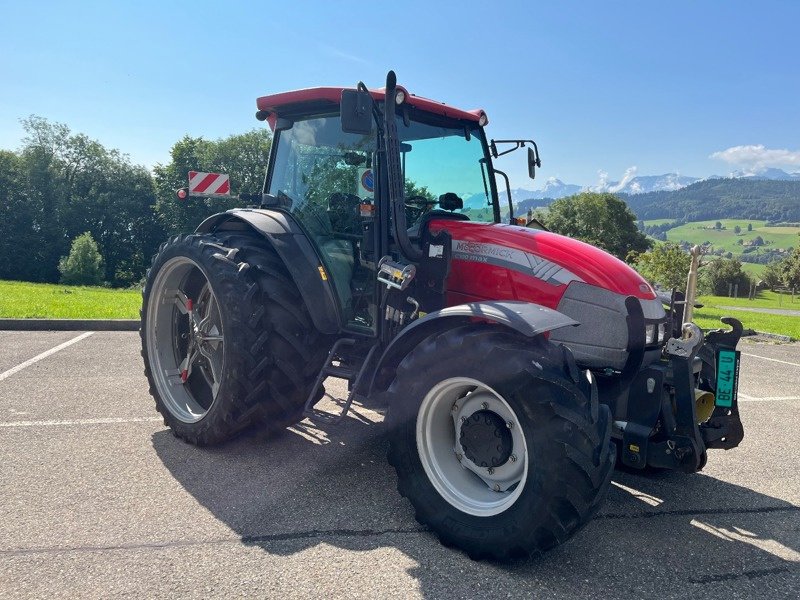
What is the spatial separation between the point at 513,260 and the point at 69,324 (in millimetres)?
8152

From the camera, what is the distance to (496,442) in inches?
116

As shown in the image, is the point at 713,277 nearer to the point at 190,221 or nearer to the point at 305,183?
the point at 190,221

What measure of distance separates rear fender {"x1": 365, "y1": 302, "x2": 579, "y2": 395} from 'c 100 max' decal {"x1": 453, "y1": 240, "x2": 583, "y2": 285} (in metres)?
0.27

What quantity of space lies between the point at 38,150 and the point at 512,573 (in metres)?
57.9

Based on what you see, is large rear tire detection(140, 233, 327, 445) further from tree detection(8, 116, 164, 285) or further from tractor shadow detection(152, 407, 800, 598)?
tree detection(8, 116, 164, 285)

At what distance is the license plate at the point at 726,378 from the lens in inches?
136

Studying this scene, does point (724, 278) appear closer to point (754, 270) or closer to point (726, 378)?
point (754, 270)

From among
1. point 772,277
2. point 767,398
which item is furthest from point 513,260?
point 772,277

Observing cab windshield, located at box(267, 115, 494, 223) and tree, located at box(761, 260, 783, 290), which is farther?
tree, located at box(761, 260, 783, 290)

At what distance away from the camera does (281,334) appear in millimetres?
3928

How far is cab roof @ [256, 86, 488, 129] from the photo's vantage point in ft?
13.3

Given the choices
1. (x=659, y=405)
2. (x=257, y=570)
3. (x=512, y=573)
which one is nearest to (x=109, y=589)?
(x=257, y=570)

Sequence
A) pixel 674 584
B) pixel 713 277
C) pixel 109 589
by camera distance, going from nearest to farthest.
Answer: pixel 109 589
pixel 674 584
pixel 713 277

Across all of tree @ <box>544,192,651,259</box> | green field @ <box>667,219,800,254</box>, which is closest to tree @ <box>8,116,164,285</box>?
tree @ <box>544,192,651,259</box>
